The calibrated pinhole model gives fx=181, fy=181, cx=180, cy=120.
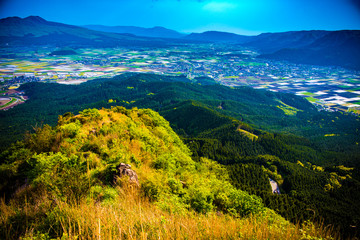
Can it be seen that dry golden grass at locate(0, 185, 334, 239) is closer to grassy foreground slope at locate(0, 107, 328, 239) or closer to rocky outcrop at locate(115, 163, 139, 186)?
grassy foreground slope at locate(0, 107, 328, 239)

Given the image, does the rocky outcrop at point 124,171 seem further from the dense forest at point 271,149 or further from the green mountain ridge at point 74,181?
the dense forest at point 271,149

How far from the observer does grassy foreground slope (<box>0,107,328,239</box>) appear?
4.29m

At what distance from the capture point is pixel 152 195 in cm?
938

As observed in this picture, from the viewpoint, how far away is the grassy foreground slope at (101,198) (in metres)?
4.29

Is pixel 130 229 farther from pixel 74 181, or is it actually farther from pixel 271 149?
pixel 271 149

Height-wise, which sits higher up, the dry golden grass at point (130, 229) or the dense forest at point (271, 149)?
the dry golden grass at point (130, 229)

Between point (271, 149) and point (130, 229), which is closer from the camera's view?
point (130, 229)

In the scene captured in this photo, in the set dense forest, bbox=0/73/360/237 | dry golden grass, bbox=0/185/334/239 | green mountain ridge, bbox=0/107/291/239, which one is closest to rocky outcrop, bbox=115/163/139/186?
green mountain ridge, bbox=0/107/291/239

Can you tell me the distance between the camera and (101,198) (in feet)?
26.1

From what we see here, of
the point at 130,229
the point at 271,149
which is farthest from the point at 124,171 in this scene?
the point at 271,149

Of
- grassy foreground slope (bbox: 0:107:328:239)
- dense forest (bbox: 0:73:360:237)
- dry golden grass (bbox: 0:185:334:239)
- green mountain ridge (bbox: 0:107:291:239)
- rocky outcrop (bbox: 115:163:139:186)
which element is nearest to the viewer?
dry golden grass (bbox: 0:185:334:239)

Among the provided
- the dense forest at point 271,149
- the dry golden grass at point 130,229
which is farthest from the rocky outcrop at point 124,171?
the dry golden grass at point 130,229

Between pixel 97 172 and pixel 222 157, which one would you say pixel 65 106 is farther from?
pixel 97 172

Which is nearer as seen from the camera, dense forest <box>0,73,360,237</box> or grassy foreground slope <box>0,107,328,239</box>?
grassy foreground slope <box>0,107,328,239</box>
